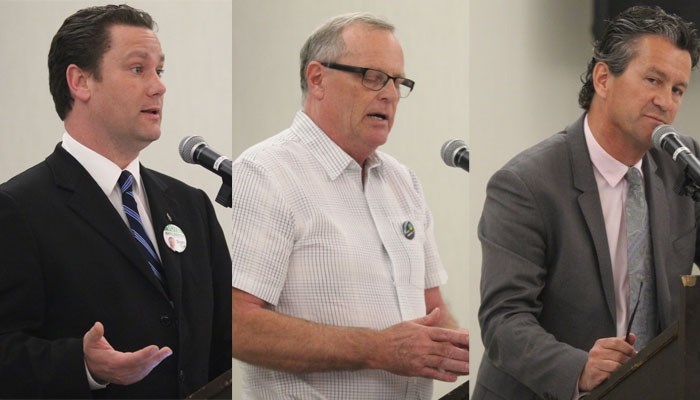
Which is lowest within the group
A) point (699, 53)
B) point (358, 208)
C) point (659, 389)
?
point (659, 389)

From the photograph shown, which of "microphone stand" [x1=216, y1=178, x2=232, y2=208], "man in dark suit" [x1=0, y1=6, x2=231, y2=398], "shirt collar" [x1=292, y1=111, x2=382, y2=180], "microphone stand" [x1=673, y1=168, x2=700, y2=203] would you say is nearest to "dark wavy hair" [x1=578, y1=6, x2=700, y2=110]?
"microphone stand" [x1=673, y1=168, x2=700, y2=203]

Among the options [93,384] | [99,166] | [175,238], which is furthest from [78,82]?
[93,384]

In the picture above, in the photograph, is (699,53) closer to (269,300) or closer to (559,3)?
(559,3)

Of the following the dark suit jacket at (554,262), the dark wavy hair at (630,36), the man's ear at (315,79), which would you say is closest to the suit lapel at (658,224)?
the dark suit jacket at (554,262)

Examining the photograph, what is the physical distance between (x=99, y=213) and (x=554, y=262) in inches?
38.7

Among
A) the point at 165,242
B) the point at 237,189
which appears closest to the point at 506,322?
the point at 237,189

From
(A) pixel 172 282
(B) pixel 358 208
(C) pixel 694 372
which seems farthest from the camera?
(A) pixel 172 282

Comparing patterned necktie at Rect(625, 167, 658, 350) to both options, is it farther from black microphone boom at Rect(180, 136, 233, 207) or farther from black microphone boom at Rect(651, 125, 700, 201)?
black microphone boom at Rect(180, 136, 233, 207)

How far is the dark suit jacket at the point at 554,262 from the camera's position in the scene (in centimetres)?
218

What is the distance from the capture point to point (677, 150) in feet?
7.15

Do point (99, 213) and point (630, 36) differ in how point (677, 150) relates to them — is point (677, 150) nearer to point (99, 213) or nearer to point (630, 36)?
point (630, 36)

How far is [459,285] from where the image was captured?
2.22 metres

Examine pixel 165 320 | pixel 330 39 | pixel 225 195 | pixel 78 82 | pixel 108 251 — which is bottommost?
pixel 165 320

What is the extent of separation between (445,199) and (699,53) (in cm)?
Result: 59
